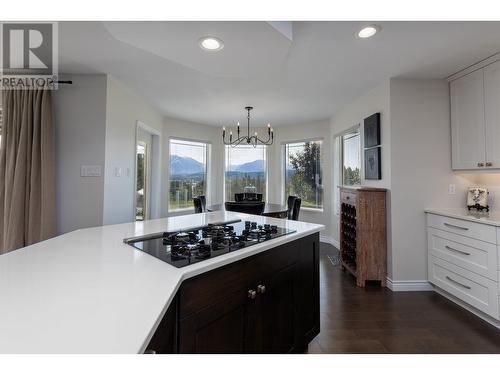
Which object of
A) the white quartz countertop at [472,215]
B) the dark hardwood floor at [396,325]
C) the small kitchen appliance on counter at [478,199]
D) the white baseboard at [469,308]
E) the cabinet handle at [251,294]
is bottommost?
the dark hardwood floor at [396,325]

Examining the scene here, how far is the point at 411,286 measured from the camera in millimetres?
2764

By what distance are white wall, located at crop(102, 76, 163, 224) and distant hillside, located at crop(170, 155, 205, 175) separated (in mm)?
1346

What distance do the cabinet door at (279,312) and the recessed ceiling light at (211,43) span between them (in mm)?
→ 1437

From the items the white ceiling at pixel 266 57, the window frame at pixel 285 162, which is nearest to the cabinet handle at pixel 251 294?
the white ceiling at pixel 266 57

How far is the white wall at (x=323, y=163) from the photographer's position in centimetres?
479

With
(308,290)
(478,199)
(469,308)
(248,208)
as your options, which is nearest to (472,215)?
(478,199)

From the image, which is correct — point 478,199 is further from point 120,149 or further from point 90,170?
point 90,170

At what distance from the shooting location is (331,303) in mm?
2455

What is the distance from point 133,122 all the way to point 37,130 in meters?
1.08

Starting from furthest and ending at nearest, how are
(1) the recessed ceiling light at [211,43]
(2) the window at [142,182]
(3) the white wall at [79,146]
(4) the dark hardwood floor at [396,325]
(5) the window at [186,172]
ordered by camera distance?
1. (5) the window at [186,172]
2. (2) the window at [142,182]
3. (3) the white wall at [79,146]
4. (4) the dark hardwood floor at [396,325]
5. (1) the recessed ceiling light at [211,43]

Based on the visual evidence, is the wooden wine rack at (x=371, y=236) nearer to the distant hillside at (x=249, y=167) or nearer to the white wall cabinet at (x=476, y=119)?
the white wall cabinet at (x=476, y=119)

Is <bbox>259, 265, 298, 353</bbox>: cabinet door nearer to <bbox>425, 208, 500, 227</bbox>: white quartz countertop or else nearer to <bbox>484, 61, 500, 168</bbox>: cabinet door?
<bbox>425, 208, 500, 227</bbox>: white quartz countertop
